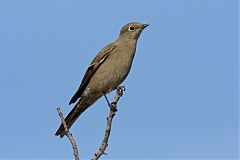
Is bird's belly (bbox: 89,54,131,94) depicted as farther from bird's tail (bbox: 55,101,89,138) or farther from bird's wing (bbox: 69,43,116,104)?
bird's tail (bbox: 55,101,89,138)

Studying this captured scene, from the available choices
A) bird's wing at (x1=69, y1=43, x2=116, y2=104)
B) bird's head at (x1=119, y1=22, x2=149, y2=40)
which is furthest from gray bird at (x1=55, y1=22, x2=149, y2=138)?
bird's head at (x1=119, y1=22, x2=149, y2=40)

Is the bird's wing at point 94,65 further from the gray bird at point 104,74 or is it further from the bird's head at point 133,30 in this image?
the bird's head at point 133,30

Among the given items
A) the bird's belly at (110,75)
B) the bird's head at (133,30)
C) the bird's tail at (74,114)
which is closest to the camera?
the bird's belly at (110,75)

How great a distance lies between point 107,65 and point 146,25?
1640mm

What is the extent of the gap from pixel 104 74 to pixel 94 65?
2.07ft

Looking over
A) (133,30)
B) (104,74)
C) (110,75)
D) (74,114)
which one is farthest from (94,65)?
(133,30)

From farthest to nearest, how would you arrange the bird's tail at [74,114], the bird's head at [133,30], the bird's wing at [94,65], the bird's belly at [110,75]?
1. the bird's head at [133,30]
2. the bird's wing at [94,65]
3. the bird's tail at [74,114]
4. the bird's belly at [110,75]

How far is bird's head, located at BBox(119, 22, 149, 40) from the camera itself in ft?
41.0

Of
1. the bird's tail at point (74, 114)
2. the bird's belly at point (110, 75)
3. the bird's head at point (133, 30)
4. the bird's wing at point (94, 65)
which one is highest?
the bird's head at point (133, 30)

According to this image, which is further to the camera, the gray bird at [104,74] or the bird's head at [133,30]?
the bird's head at [133,30]

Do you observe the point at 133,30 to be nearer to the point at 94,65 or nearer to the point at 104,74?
the point at 94,65

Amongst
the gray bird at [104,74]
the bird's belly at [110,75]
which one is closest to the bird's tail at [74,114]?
the gray bird at [104,74]

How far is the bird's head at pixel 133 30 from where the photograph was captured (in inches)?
492

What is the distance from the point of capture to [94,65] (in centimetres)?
1198
